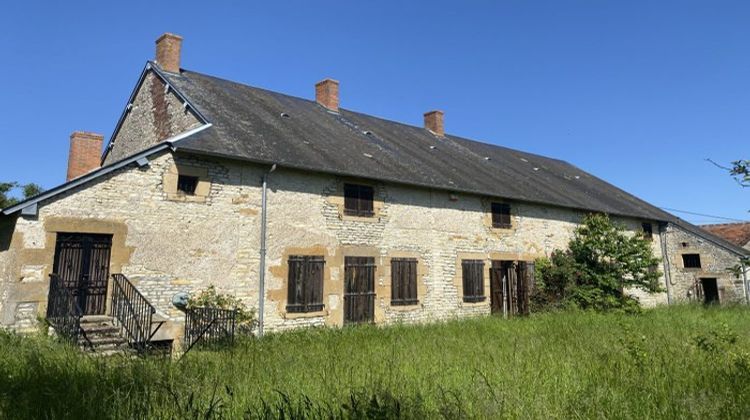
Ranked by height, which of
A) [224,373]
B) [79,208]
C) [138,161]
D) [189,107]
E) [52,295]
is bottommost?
[224,373]

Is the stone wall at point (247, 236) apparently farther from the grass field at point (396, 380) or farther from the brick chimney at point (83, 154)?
the brick chimney at point (83, 154)

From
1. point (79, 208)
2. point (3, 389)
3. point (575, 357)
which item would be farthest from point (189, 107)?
point (575, 357)

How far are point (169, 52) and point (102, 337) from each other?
9.30 m

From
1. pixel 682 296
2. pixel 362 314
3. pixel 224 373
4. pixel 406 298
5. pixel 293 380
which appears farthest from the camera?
pixel 682 296

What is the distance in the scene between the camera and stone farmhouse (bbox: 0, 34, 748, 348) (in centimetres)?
903

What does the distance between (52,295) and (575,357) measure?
352 inches

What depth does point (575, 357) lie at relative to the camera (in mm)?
6812

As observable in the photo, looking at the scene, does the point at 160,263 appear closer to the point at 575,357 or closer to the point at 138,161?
the point at 138,161

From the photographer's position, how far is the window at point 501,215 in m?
15.5

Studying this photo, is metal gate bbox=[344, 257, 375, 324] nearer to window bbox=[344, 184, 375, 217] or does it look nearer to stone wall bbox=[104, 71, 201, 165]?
window bbox=[344, 184, 375, 217]

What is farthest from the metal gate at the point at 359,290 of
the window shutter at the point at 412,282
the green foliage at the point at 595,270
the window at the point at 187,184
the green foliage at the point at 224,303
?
the green foliage at the point at 595,270

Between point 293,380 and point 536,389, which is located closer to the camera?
point 536,389

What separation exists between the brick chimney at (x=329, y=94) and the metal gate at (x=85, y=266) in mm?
10771

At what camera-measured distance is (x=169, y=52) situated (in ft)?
46.8
